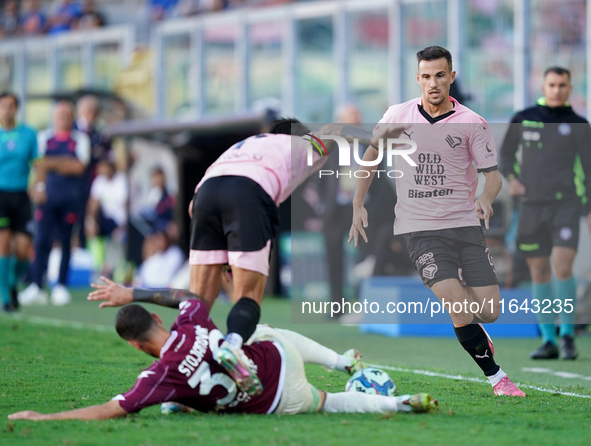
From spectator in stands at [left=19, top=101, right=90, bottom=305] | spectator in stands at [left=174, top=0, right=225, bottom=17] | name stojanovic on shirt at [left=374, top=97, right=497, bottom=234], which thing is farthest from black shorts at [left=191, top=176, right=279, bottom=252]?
spectator in stands at [left=174, top=0, right=225, bottom=17]

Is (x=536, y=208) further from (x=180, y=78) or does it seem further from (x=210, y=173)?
(x=180, y=78)

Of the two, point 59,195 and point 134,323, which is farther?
point 59,195

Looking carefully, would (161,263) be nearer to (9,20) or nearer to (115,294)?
(115,294)

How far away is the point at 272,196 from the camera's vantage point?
16.6 ft

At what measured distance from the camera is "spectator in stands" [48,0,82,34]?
22141 millimetres

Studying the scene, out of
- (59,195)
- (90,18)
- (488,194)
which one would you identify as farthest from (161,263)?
(488,194)

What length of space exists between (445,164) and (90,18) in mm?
17464

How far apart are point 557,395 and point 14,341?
15.3ft

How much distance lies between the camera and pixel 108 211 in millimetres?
16250

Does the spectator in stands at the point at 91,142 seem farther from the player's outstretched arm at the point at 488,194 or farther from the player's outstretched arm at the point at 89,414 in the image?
the player's outstretched arm at the point at 89,414

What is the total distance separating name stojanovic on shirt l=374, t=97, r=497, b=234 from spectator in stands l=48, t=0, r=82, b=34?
712 inches

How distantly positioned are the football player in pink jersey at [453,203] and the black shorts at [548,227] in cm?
232

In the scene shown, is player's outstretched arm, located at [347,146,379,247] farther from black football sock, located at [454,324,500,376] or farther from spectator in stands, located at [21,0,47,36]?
spectator in stands, located at [21,0,47,36]

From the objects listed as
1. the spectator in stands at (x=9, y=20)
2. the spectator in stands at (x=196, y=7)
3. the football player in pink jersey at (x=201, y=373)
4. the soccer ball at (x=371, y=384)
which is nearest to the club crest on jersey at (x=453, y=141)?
the soccer ball at (x=371, y=384)
